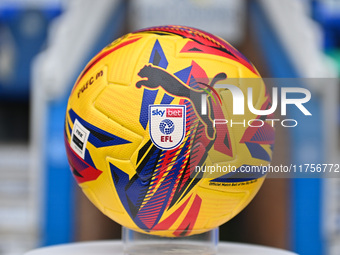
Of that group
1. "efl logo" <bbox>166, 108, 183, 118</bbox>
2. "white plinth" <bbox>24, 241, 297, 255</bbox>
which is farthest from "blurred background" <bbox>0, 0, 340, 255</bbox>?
"efl logo" <bbox>166, 108, 183, 118</bbox>

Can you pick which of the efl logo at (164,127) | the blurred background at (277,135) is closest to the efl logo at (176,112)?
the efl logo at (164,127)

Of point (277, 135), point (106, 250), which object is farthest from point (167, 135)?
point (277, 135)

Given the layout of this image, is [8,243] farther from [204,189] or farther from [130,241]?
[204,189]

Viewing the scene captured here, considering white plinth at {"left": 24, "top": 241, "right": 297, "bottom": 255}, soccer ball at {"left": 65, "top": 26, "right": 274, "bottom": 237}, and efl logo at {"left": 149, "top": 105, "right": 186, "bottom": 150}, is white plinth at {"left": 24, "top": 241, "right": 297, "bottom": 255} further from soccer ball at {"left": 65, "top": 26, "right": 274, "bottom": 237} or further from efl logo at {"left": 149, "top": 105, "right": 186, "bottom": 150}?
efl logo at {"left": 149, "top": 105, "right": 186, "bottom": 150}

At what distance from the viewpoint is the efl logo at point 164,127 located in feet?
4.55

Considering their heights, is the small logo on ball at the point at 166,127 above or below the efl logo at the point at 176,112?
below

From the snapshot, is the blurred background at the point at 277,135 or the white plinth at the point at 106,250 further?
the blurred background at the point at 277,135

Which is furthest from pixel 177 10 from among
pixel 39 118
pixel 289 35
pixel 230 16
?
pixel 39 118

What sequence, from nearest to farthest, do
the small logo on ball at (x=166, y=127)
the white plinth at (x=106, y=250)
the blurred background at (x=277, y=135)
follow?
the small logo on ball at (x=166, y=127) → the white plinth at (x=106, y=250) → the blurred background at (x=277, y=135)

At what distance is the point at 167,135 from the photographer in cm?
139

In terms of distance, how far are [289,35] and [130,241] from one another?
245 centimetres

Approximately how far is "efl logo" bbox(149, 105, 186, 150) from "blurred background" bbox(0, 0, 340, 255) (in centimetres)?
187

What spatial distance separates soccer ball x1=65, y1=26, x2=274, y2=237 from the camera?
140cm

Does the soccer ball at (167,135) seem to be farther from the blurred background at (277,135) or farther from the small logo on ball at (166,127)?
the blurred background at (277,135)
